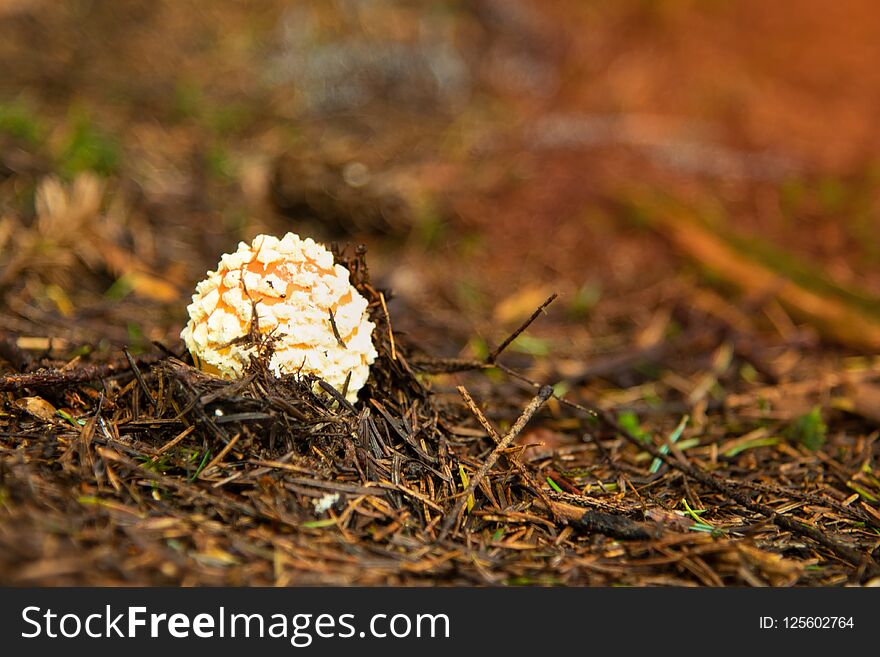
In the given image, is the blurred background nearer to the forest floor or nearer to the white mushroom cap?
the forest floor

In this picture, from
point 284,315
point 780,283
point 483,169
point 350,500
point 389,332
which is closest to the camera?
point 350,500

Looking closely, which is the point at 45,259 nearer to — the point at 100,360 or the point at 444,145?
the point at 100,360

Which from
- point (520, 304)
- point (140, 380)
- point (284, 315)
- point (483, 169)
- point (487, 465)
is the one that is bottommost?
point (487, 465)

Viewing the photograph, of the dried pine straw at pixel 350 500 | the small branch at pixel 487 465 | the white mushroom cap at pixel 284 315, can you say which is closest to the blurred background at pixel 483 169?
the white mushroom cap at pixel 284 315

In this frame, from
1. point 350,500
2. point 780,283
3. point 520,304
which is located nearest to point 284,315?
point 350,500

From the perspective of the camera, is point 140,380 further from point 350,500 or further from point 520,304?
point 520,304

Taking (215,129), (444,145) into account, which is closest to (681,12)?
(444,145)
